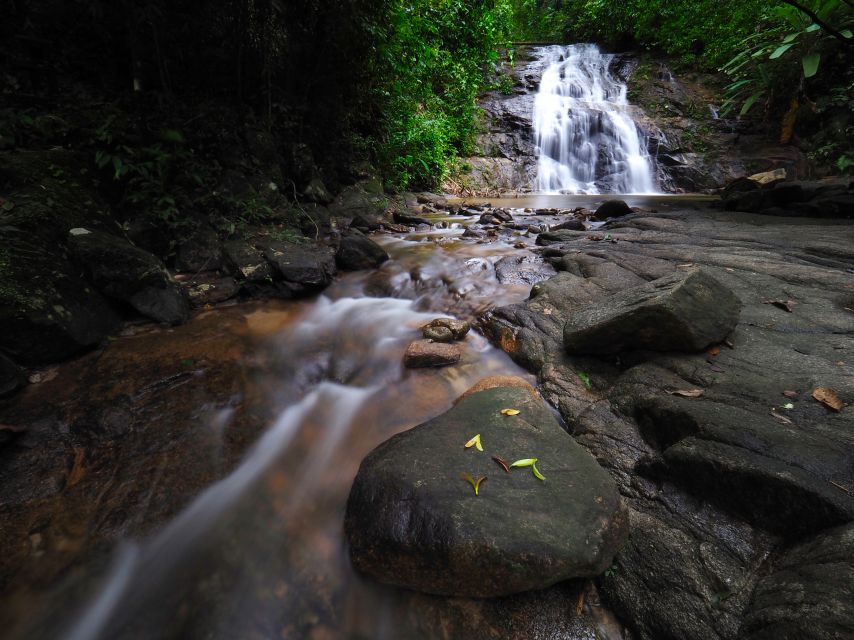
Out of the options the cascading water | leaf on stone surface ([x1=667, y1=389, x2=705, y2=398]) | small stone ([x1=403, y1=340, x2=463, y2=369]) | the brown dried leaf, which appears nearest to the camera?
leaf on stone surface ([x1=667, y1=389, x2=705, y2=398])

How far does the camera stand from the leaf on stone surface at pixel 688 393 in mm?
Result: 2129

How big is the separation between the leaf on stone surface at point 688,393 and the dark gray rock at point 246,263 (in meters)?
4.06

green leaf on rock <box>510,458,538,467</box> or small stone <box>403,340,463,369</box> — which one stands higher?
green leaf on rock <box>510,458,538,467</box>

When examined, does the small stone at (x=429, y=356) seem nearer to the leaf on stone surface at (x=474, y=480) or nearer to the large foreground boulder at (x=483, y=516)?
the large foreground boulder at (x=483, y=516)

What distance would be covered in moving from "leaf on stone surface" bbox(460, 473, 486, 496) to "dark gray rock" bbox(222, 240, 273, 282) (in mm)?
3495

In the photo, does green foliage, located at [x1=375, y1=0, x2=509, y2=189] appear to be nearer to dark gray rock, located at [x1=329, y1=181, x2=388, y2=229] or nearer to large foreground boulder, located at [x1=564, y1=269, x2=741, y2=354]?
dark gray rock, located at [x1=329, y1=181, x2=388, y2=229]

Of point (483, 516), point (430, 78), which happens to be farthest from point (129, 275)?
point (430, 78)

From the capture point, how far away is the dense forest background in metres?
3.94

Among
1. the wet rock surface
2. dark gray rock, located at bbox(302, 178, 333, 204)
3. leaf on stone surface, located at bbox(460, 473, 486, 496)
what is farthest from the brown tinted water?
the wet rock surface

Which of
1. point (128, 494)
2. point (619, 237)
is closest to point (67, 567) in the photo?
point (128, 494)

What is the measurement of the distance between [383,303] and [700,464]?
11.4 feet

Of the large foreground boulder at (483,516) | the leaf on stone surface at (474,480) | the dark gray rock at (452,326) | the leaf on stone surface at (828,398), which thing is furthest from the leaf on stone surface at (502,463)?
the dark gray rock at (452,326)

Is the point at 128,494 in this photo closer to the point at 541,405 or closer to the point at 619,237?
the point at 541,405

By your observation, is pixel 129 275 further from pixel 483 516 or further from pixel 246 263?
pixel 483 516
